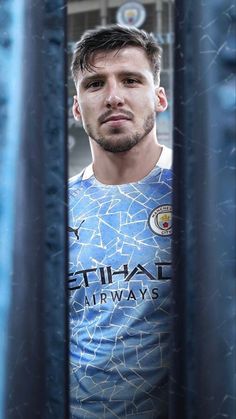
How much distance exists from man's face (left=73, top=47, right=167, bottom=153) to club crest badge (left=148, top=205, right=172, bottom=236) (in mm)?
133

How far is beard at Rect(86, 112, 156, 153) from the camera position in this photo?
103 centimetres

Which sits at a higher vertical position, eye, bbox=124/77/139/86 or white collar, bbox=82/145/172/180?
eye, bbox=124/77/139/86

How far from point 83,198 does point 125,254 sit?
0.18m

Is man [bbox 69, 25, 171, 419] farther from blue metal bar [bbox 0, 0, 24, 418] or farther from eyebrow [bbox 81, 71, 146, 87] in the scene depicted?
blue metal bar [bbox 0, 0, 24, 418]

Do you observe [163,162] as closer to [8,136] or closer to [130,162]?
[130,162]

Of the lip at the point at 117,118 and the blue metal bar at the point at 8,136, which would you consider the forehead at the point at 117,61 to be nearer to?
the lip at the point at 117,118

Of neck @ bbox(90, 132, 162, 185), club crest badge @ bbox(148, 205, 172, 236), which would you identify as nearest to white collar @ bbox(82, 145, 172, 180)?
neck @ bbox(90, 132, 162, 185)

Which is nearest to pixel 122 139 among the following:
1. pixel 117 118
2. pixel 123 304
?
pixel 117 118

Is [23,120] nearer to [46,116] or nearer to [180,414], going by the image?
[46,116]

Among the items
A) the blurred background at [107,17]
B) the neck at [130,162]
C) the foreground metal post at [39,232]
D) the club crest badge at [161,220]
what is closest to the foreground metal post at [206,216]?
the foreground metal post at [39,232]

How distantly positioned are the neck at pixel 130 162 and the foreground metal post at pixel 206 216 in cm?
40

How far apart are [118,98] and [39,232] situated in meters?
0.36

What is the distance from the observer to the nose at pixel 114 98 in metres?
0.97

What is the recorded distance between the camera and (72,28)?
27.6 feet
